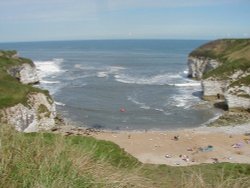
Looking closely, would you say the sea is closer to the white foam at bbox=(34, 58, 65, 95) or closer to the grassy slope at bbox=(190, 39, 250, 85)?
the white foam at bbox=(34, 58, 65, 95)

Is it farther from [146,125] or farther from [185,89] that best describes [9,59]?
[146,125]

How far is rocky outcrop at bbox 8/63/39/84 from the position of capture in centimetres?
7296

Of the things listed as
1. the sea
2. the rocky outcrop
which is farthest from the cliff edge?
the rocky outcrop

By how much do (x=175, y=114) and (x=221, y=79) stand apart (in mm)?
13266

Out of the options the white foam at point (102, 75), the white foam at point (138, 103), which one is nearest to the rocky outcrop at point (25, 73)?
the white foam at point (102, 75)

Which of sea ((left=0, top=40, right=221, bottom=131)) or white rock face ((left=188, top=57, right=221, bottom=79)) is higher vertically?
white rock face ((left=188, top=57, right=221, bottom=79))

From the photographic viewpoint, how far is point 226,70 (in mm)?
60469

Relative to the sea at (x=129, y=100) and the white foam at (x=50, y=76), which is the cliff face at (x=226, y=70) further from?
the white foam at (x=50, y=76)

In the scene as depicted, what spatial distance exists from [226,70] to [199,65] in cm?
2152

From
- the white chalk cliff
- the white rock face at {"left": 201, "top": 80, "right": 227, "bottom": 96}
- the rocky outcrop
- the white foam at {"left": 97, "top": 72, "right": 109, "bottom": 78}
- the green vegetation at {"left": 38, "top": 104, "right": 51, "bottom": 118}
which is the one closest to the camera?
Result: the green vegetation at {"left": 38, "top": 104, "right": 51, "bottom": 118}

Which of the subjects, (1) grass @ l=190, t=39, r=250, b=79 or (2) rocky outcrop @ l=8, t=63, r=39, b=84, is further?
(2) rocky outcrop @ l=8, t=63, r=39, b=84

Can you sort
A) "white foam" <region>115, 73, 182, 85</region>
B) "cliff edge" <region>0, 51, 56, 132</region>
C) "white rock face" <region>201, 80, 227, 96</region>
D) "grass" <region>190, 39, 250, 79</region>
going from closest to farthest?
"cliff edge" <region>0, 51, 56, 132</region>
"white rock face" <region>201, 80, 227, 96</region>
"grass" <region>190, 39, 250, 79</region>
"white foam" <region>115, 73, 182, 85</region>

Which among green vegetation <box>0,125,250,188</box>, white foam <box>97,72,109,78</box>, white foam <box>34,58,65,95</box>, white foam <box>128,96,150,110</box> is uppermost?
green vegetation <box>0,125,250,188</box>

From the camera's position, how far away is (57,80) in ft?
273
